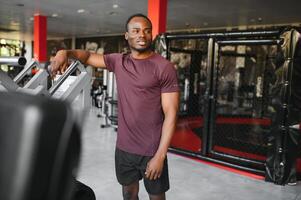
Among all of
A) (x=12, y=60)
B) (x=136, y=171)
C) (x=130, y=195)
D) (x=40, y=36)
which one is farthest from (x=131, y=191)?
(x=40, y=36)

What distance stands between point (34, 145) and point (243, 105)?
9804 millimetres

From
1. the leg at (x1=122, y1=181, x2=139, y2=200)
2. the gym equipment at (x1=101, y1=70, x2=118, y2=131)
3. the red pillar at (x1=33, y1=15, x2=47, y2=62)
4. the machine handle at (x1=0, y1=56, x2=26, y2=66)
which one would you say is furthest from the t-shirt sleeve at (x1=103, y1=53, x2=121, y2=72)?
the red pillar at (x1=33, y1=15, x2=47, y2=62)

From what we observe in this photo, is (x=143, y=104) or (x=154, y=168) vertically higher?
(x=143, y=104)

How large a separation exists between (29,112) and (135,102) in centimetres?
121

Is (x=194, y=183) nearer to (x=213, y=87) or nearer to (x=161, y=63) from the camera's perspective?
Result: (x=213, y=87)

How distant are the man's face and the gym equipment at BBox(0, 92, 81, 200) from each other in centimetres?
116

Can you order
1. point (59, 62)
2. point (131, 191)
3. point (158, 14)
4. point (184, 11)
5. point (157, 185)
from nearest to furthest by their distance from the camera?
point (59, 62) < point (157, 185) < point (131, 191) < point (158, 14) < point (184, 11)

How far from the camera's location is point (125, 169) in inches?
75.4

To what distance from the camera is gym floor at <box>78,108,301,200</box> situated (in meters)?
3.23

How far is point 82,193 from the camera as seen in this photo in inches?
39.7

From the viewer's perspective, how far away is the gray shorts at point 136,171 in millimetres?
1836

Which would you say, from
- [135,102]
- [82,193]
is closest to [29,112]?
[82,193]

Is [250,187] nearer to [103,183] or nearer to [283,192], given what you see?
[283,192]

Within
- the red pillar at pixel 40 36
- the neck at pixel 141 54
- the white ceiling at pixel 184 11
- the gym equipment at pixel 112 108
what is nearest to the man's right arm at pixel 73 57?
the neck at pixel 141 54
